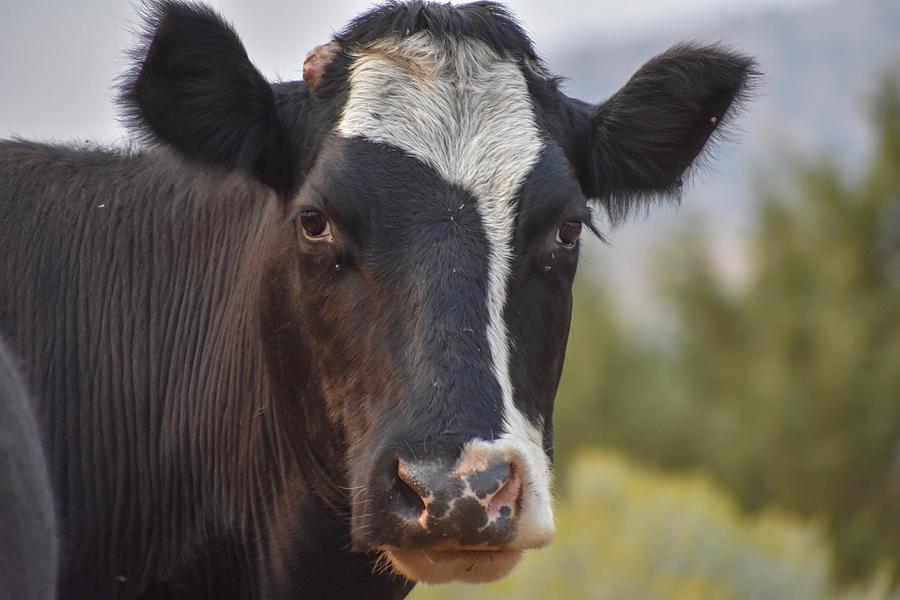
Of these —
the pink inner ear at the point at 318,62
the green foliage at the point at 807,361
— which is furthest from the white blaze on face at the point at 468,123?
the green foliage at the point at 807,361

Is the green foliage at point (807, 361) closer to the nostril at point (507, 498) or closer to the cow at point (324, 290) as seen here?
the cow at point (324, 290)

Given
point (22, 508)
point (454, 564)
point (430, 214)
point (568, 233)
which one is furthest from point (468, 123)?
point (22, 508)

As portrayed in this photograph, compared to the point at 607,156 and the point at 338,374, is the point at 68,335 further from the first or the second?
the point at 607,156

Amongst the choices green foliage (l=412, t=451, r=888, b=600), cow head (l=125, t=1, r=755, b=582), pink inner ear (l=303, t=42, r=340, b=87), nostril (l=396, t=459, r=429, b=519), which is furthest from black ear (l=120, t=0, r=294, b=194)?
green foliage (l=412, t=451, r=888, b=600)

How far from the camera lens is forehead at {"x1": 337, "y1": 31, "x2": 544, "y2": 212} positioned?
16.0 feet

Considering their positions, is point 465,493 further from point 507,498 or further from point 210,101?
point 210,101

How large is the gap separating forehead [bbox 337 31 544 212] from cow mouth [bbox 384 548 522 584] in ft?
3.87

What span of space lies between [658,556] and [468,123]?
8720 mm

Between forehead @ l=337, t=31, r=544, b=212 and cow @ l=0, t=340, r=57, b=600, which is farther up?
forehead @ l=337, t=31, r=544, b=212

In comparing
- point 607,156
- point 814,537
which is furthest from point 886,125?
point 607,156

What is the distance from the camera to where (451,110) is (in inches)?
198

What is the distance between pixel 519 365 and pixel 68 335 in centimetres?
185

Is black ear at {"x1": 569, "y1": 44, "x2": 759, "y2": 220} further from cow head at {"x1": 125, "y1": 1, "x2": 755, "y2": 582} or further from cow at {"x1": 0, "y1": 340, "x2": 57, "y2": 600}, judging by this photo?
cow at {"x1": 0, "y1": 340, "x2": 57, "y2": 600}

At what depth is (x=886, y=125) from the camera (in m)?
24.7
